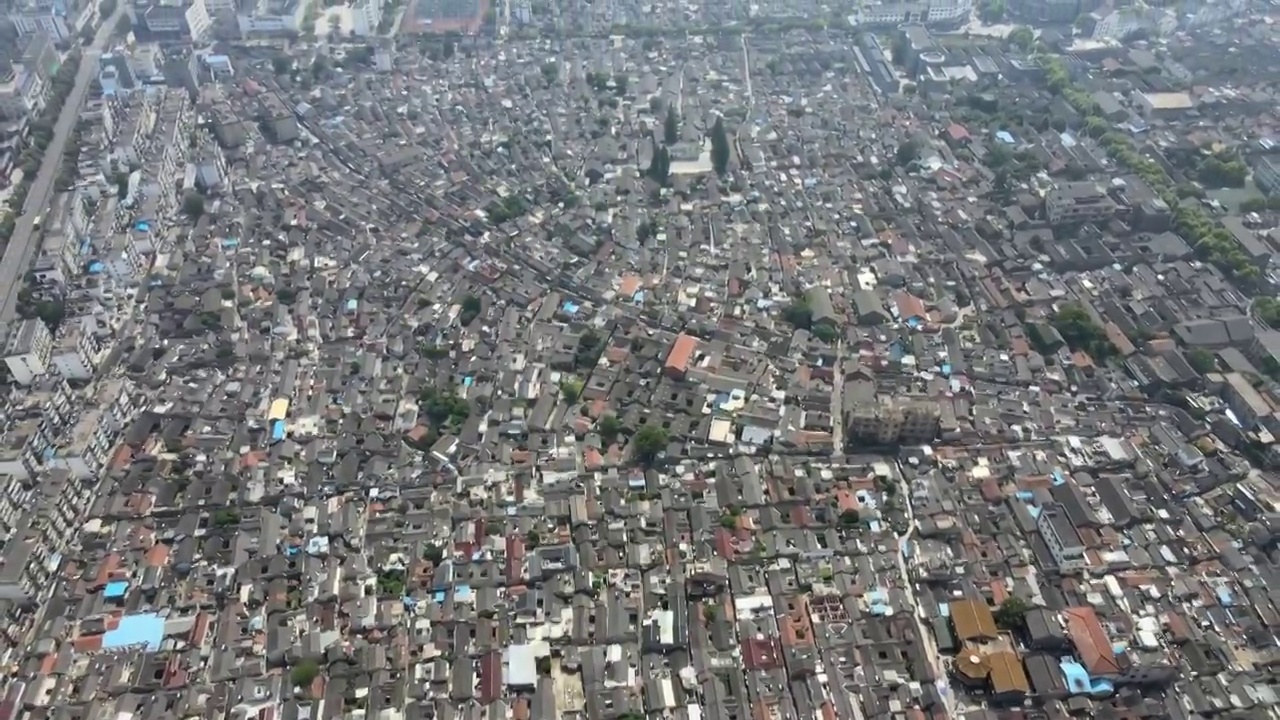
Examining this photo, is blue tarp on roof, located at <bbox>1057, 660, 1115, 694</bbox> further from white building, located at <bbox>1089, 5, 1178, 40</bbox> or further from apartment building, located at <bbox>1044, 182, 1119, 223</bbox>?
white building, located at <bbox>1089, 5, 1178, 40</bbox>

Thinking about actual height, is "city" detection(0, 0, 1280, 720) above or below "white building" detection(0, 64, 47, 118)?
below

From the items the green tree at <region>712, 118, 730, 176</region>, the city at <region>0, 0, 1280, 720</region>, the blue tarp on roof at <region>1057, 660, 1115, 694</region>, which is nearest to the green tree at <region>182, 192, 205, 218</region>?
the city at <region>0, 0, 1280, 720</region>

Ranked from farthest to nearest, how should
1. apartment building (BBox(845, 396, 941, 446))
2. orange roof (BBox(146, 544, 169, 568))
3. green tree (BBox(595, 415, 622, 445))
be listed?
1. green tree (BBox(595, 415, 622, 445))
2. apartment building (BBox(845, 396, 941, 446))
3. orange roof (BBox(146, 544, 169, 568))

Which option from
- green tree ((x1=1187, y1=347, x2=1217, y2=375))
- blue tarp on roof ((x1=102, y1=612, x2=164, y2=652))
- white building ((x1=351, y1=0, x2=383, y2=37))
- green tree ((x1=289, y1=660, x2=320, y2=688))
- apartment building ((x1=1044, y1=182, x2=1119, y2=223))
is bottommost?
green tree ((x1=289, y1=660, x2=320, y2=688))

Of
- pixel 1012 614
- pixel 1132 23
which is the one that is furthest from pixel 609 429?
pixel 1132 23

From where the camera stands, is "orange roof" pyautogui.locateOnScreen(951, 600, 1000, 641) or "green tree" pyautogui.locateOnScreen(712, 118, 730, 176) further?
"green tree" pyautogui.locateOnScreen(712, 118, 730, 176)
